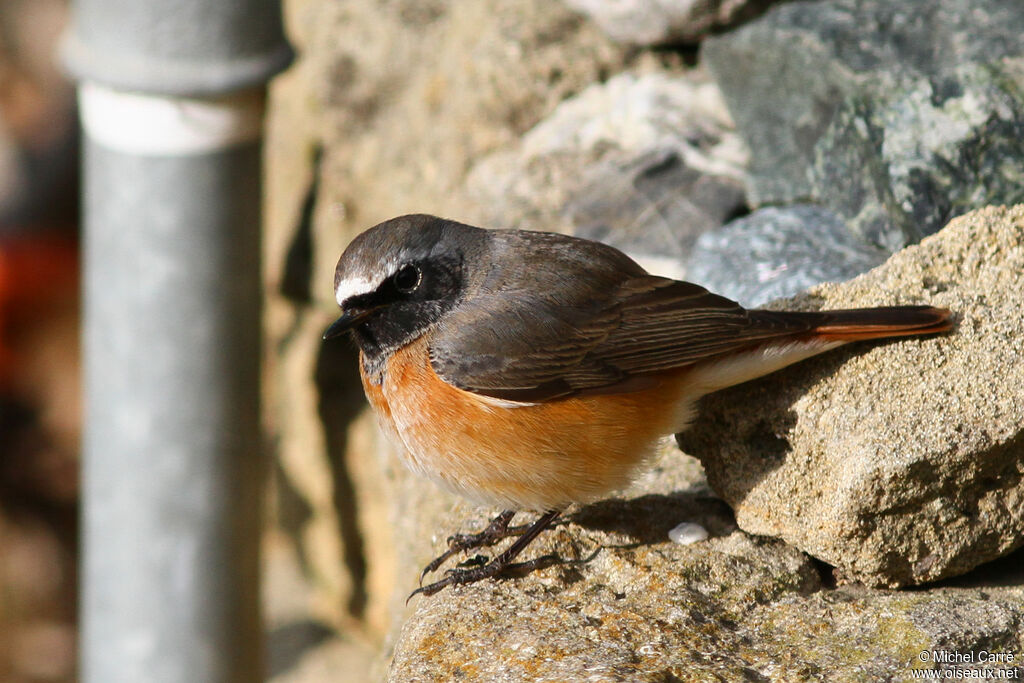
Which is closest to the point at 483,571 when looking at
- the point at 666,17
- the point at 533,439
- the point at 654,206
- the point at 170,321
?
the point at 533,439

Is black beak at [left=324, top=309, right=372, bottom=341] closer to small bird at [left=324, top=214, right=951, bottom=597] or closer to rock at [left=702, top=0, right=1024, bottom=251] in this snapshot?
small bird at [left=324, top=214, right=951, bottom=597]

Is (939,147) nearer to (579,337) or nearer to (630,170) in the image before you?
(579,337)

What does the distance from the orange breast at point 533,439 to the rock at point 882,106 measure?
1200mm

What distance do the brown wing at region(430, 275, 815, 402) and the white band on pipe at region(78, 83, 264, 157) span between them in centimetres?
209

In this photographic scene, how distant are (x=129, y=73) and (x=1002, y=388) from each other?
12.8 ft

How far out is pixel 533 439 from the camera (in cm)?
372

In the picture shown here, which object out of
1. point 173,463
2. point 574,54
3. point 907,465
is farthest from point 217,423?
point 907,465

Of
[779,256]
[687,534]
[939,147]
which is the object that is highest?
[939,147]

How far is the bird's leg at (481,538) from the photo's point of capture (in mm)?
3959

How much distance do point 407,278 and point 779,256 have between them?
1541 mm

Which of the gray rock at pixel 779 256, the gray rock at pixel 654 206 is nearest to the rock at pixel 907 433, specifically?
the gray rock at pixel 779 256

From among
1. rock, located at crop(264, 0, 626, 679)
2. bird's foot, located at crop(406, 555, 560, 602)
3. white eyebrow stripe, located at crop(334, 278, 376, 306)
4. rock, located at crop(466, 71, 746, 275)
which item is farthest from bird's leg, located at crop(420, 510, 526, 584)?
rock, located at crop(264, 0, 626, 679)

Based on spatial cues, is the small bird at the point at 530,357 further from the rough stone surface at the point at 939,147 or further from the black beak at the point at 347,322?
the rough stone surface at the point at 939,147

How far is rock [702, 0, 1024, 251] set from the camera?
4066 mm
